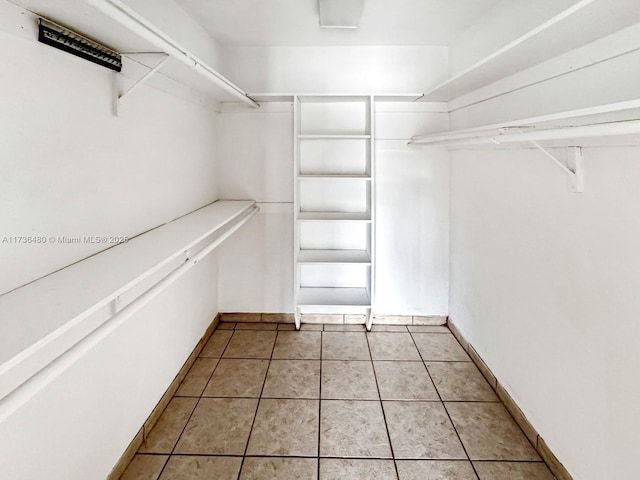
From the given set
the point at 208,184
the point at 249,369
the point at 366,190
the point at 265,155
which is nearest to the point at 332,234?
the point at 366,190

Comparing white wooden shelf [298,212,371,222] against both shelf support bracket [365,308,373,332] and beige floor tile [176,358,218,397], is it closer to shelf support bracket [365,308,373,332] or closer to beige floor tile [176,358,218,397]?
shelf support bracket [365,308,373,332]

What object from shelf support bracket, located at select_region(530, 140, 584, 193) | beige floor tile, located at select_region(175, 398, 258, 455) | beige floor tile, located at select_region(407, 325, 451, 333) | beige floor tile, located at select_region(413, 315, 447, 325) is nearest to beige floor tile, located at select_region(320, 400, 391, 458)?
beige floor tile, located at select_region(175, 398, 258, 455)

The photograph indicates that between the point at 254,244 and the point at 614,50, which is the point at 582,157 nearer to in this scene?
the point at 614,50

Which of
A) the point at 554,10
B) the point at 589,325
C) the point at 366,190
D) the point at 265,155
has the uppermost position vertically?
the point at 554,10

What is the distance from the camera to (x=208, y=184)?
9.02ft

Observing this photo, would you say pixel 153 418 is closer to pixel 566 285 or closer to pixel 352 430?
pixel 352 430

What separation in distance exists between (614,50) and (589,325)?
3.32 ft

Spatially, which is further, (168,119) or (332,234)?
(332,234)

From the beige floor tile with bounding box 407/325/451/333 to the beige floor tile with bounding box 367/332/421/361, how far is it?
0.12 m

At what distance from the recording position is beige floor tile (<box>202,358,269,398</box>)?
7.14ft

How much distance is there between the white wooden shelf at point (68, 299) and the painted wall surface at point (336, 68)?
1.77 meters

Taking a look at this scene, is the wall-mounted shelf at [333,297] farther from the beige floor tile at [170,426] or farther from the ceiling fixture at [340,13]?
the ceiling fixture at [340,13]

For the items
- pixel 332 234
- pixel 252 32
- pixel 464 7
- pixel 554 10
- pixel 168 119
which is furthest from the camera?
pixel 332 234

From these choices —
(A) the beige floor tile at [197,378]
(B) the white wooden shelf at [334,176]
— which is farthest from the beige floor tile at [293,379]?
(B) the white wooden shelf at [334,176]
